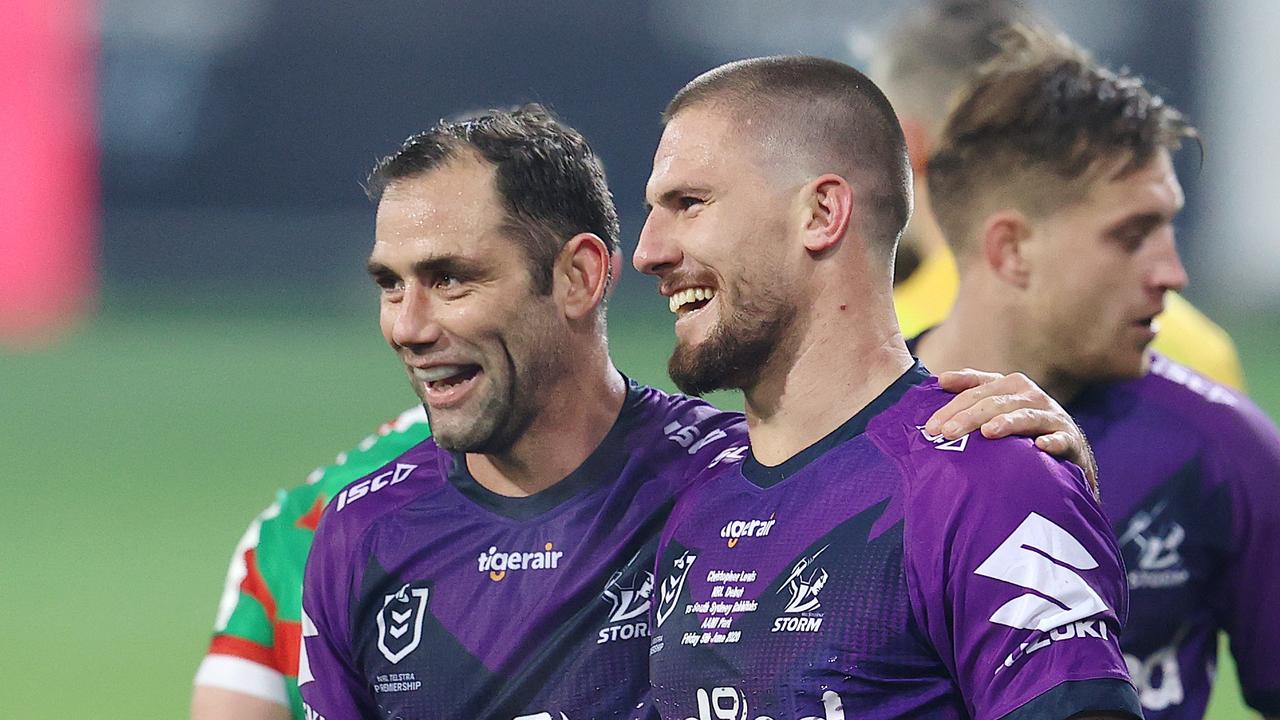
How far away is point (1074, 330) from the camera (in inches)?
175

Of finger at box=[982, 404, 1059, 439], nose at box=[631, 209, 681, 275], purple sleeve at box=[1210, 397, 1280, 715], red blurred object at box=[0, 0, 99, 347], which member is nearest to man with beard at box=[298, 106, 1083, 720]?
nose at box=[631, 209, 681, 275]

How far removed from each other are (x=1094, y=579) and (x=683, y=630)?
736 mm

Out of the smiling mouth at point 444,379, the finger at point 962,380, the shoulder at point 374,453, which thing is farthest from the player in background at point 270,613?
the finger at point 962,380

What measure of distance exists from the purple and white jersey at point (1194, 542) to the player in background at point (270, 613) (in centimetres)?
165

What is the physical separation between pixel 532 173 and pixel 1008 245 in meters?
1.30

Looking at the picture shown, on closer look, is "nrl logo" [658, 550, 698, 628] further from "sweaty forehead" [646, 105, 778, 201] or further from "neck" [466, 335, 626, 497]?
"sweaty forehead" [646, 105, 778, 201]

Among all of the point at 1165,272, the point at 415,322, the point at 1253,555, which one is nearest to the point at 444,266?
the point at 415,322

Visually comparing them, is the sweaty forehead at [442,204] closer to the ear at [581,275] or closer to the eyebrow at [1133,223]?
the ear at [581,275]

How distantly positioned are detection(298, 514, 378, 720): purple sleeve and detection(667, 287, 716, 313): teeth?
0.86m

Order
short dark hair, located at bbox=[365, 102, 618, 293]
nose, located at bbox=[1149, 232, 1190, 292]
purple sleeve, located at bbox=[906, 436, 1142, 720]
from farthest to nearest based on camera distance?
nose, located at bbox=[1149, 232, 1190, 292]
short dark hair, located at bbox=[365, 102, 618, 293]
purple sleeve, located at bbox=[906, 436, 1142, 720]

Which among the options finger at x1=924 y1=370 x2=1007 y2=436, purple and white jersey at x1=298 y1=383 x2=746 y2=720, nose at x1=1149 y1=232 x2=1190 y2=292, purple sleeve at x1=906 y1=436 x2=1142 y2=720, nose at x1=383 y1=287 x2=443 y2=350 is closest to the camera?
purple sleeve at x1=906 y1=436 x2=1142 y2=720

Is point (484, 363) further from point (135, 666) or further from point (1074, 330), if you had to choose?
point (135, 666)

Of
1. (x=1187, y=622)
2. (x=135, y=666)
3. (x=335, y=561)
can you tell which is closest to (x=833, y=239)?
A: (x=335, y=561)

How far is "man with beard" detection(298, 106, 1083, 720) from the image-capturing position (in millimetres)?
3670
